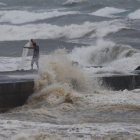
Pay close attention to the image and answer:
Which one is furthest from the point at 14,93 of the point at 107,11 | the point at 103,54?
the point at 107,11

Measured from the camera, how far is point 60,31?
107ft

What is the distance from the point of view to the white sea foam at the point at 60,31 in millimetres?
30750

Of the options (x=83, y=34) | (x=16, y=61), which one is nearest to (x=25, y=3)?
(x=83, y=34)

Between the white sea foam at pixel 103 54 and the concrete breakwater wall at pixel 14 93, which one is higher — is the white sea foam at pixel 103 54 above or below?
above

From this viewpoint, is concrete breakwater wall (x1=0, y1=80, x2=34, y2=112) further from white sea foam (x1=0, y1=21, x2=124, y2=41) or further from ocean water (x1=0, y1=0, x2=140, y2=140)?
white sea foam (x1=0, y1=21, x2=124, y2=41)

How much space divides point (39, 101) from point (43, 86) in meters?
0.75

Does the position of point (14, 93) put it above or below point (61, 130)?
above

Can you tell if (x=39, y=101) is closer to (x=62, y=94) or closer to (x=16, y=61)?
(x=62, y=94)

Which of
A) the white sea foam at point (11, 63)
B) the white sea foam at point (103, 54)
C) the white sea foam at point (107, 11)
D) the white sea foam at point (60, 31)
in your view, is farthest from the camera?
the white sea foam at point (107, 11)

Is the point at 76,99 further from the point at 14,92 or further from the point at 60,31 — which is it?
the point at 60,31

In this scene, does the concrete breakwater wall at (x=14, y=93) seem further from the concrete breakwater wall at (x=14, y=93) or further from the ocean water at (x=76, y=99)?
the ocean water at (x=76, y=99)

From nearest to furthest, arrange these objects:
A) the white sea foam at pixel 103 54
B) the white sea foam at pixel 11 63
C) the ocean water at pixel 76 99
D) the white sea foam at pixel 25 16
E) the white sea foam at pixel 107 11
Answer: the ocean water at pixel 76 99, the white sea foam at pixel 11 63, the white sea foam at pixel 103 54, the white sea foam at pixel 25 16, the white sea foam at pixel 107 11

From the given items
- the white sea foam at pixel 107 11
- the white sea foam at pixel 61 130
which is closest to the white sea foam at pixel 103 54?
the white sea foam at pixel 61 130

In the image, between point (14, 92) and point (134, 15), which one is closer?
point (14, 92)
